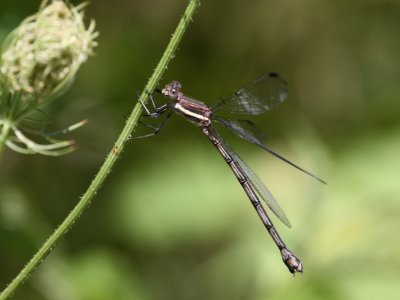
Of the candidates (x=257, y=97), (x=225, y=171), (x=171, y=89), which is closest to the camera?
(x=171, y=89)

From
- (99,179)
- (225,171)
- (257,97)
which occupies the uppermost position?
(225,171)

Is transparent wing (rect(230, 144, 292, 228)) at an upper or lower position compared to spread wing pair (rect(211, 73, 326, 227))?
lower

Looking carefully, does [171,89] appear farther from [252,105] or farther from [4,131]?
[4,131]

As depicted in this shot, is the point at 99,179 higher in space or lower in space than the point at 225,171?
lower

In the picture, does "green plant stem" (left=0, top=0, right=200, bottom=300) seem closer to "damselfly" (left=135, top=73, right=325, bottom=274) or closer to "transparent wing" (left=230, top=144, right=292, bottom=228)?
"damselfly" (left=135, top=73, right=325, bottom=274)

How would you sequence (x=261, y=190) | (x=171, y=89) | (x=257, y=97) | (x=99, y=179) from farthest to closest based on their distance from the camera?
(x=257, y=97) → (x=261, y=190) → (x=171, y=89) → (x=99, y=179)

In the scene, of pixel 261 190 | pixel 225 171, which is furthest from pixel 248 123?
pixel 225 171

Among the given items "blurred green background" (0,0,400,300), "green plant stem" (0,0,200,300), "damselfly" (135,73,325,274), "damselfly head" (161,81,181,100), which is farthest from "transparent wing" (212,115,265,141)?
"green plant stem" (0,0,200,300)
